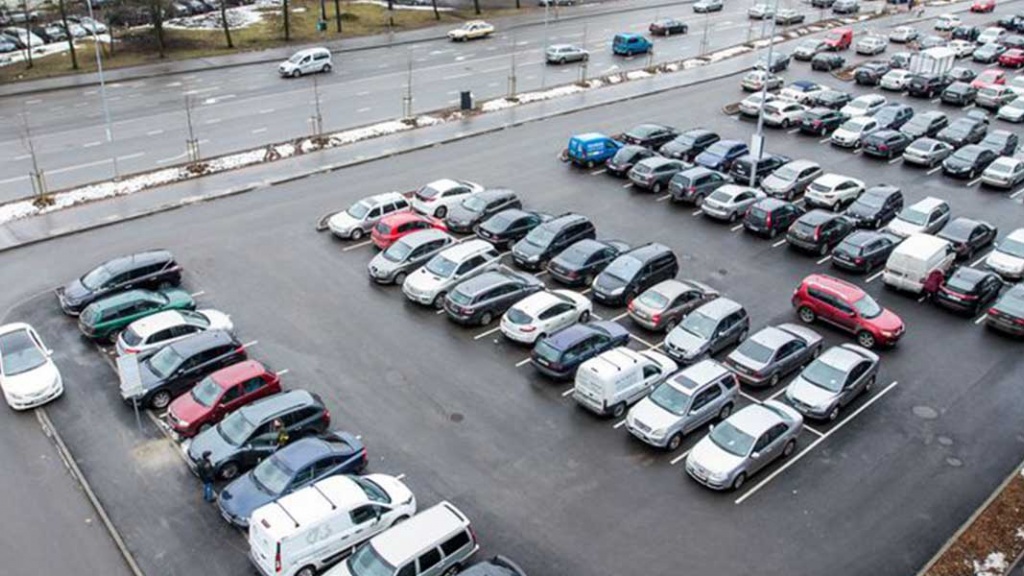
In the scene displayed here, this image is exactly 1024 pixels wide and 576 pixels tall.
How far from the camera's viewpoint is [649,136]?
46.2 metres

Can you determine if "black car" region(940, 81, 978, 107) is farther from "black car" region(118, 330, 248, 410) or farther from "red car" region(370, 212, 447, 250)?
"black car" region(118, 330, 248, 410)

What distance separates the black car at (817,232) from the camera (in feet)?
115

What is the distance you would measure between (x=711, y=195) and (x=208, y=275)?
69.1ft

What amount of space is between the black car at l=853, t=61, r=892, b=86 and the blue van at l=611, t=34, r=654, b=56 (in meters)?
15.3

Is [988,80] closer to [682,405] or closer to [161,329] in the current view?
[682,405]

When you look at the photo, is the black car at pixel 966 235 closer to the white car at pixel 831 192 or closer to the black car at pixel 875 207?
the black car at pixel 875 207

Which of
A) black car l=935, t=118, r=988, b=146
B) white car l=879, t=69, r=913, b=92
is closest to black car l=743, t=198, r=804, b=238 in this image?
black car l=935, t=118, r=988, b=146

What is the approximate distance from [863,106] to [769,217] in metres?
20.2

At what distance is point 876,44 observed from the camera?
69375 millimetres

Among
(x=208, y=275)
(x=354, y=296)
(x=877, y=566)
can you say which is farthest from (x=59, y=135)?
(x=877, y=566)

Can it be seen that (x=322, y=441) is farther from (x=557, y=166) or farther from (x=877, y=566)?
(x=557, y=166)

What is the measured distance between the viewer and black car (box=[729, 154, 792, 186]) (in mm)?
42281

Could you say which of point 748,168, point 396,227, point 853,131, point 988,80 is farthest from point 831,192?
point 988,80

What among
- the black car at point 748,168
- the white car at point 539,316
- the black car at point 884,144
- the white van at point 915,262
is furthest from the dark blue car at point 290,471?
the black car at point 884,144
